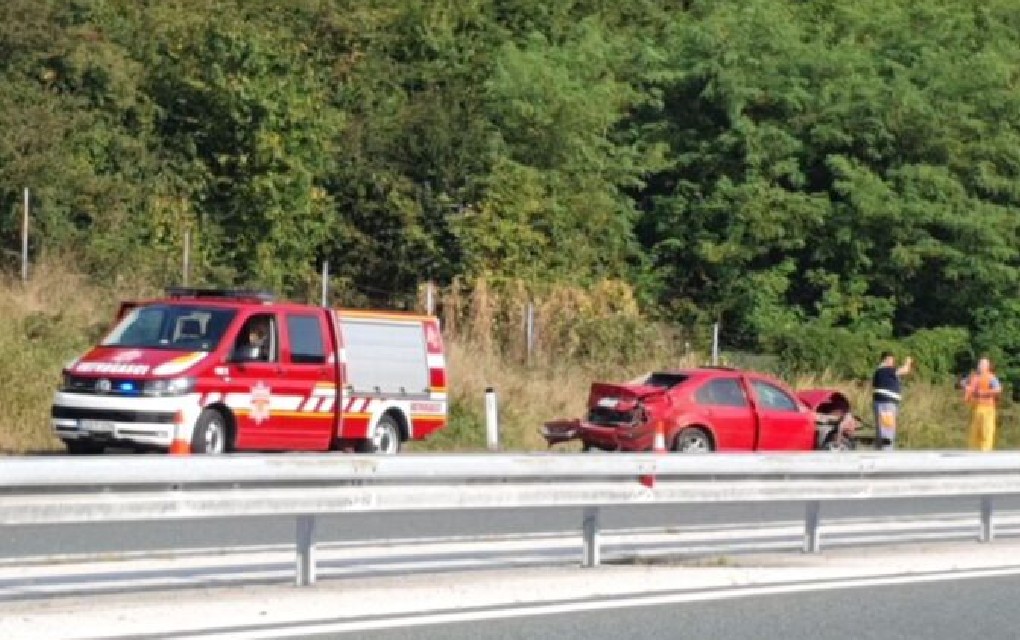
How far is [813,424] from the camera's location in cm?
2925

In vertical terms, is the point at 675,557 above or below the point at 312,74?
below

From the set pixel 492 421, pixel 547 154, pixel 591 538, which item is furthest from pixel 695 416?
pixel 547 154

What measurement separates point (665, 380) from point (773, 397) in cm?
184

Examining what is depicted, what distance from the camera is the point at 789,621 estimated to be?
466 inches

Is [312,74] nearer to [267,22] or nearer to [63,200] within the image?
[267,22]

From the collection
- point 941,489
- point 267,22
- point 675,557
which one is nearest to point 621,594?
point 675,557

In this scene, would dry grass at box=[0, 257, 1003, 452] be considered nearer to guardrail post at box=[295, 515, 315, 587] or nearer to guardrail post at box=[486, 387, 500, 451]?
guardrail post at box=[486, 387, 500, 451]

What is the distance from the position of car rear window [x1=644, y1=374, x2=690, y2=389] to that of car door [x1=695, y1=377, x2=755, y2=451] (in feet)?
0.98

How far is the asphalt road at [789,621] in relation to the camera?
11.0m

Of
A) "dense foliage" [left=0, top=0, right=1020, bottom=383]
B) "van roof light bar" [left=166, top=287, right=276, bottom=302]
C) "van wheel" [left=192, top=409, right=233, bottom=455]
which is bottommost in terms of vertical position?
"van wheel" [left=192, top=409, right=233, bottom=455]

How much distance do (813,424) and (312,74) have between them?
58.5ft

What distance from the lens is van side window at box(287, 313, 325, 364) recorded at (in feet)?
79.0

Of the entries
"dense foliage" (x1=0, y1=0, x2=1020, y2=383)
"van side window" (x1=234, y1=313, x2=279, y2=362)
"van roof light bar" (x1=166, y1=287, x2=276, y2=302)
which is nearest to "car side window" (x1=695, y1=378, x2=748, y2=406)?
"van roof light bar" (x1=166, y1=287, x2=276, y2=302)

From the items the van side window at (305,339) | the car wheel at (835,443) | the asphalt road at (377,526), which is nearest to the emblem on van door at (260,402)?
the van side window at (305,339)
